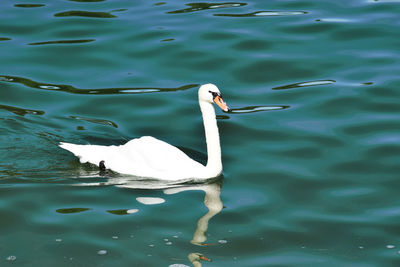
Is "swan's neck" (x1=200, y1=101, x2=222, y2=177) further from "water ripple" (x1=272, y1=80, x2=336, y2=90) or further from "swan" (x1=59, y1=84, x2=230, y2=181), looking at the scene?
"water ripple" (x1=272, y1=80, x2=336, y2=90)

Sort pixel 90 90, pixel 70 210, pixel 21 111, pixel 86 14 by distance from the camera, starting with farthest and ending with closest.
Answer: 1. pixel 86 14
2. pixel 90 90
3. pixel 21 111
4. pixel 70 210

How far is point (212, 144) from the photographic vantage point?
1081cm

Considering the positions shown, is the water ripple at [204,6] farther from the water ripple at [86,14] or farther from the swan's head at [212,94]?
the swan's head at [212,94]

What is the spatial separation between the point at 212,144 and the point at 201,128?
1.72 meters

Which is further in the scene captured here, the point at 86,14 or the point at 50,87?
the point at 86,14

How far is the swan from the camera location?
419 inches

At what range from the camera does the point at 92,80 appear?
14.3 metres

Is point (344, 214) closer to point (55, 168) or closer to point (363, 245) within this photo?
point (363, 245)

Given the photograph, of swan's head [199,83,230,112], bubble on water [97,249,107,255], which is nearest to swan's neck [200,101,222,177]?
swan's head [199,83,230,112]

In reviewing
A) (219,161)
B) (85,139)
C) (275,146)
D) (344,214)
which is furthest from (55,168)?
(344,214)

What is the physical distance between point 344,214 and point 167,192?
7.65 feet

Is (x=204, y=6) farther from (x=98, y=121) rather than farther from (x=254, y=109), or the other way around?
(x=98, y=121)

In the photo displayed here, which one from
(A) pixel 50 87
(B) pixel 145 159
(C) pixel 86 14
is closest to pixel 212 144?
(B) pixel 145 159

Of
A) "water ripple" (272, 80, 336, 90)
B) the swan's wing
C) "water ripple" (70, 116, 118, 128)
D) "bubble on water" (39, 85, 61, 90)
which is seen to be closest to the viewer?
the swan's wing
